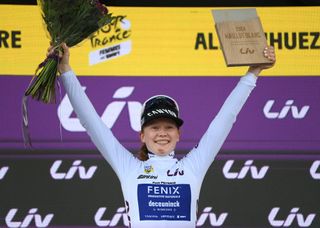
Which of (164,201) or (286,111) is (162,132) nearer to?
(164,201)

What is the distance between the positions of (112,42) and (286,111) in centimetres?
114

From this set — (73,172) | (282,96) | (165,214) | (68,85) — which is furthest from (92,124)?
(282,96)

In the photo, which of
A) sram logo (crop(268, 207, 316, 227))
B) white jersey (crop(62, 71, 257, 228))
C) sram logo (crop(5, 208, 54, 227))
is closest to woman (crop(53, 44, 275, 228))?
white jersey (crop(62, 71, 257, 228))

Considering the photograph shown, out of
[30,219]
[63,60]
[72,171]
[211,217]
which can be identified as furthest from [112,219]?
[63,60]

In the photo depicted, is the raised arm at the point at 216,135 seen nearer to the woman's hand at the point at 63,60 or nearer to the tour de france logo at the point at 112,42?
the woman's hand at the point at 63,60

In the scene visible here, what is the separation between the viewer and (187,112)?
5.39 metres

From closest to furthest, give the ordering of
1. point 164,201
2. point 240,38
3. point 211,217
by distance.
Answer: point 164,201
point 240,38
point 211,217

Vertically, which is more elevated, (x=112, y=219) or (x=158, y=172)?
(x=158, y=172)

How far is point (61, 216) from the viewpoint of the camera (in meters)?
5.29

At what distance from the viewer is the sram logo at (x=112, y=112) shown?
532 centimetres

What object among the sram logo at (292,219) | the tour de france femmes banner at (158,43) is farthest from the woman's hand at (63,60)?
the sram logo at (292,219)

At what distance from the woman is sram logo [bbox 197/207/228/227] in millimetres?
1753

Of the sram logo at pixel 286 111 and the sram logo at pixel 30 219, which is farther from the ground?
the sram logo at pixel 286 111

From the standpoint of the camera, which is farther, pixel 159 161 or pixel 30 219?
pixel 30 219
